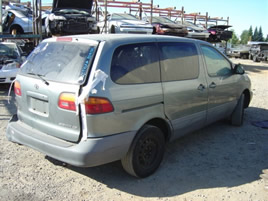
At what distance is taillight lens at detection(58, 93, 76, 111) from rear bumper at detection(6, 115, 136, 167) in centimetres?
39

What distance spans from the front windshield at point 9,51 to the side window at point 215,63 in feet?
22.5

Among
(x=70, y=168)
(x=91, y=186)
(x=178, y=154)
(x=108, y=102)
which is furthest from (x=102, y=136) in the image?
(x=178, y=154)

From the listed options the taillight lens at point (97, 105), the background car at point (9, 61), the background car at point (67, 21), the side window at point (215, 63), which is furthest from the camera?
the background car at point (67, 21)

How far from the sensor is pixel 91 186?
11.1 ft

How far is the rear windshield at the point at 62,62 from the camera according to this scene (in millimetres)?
3012

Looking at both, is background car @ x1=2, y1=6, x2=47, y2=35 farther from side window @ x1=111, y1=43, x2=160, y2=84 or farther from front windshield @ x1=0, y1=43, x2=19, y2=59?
side window @ x1=111, y1=43, x2=160, y2=84

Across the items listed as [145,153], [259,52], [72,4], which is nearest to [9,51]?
[72,4]

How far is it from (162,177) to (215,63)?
2.31m

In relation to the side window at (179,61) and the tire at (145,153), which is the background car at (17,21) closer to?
the side window at (179,61)

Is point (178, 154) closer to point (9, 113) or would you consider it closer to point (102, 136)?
point (102, 136)

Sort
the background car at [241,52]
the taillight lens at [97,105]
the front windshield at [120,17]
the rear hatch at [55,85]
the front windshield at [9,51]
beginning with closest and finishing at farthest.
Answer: the taillight lens at [97,105] < the rear hatch at [55,85] < the front windshield at [9,51] < the front windshield at [120,17] < the background car at [241,52]

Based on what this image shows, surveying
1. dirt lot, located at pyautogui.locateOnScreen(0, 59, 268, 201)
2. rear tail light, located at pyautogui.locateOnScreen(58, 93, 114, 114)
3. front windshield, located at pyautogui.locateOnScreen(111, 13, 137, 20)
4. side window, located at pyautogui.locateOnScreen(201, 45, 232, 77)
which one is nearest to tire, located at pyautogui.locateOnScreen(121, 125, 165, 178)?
dirt lot, located at pyautogui.locateOnScreen(0, 59, 268, 201)

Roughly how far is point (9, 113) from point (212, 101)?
4.44m

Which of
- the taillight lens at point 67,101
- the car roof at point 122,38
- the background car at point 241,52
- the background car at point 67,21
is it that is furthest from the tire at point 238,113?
the background car at point 241,52
